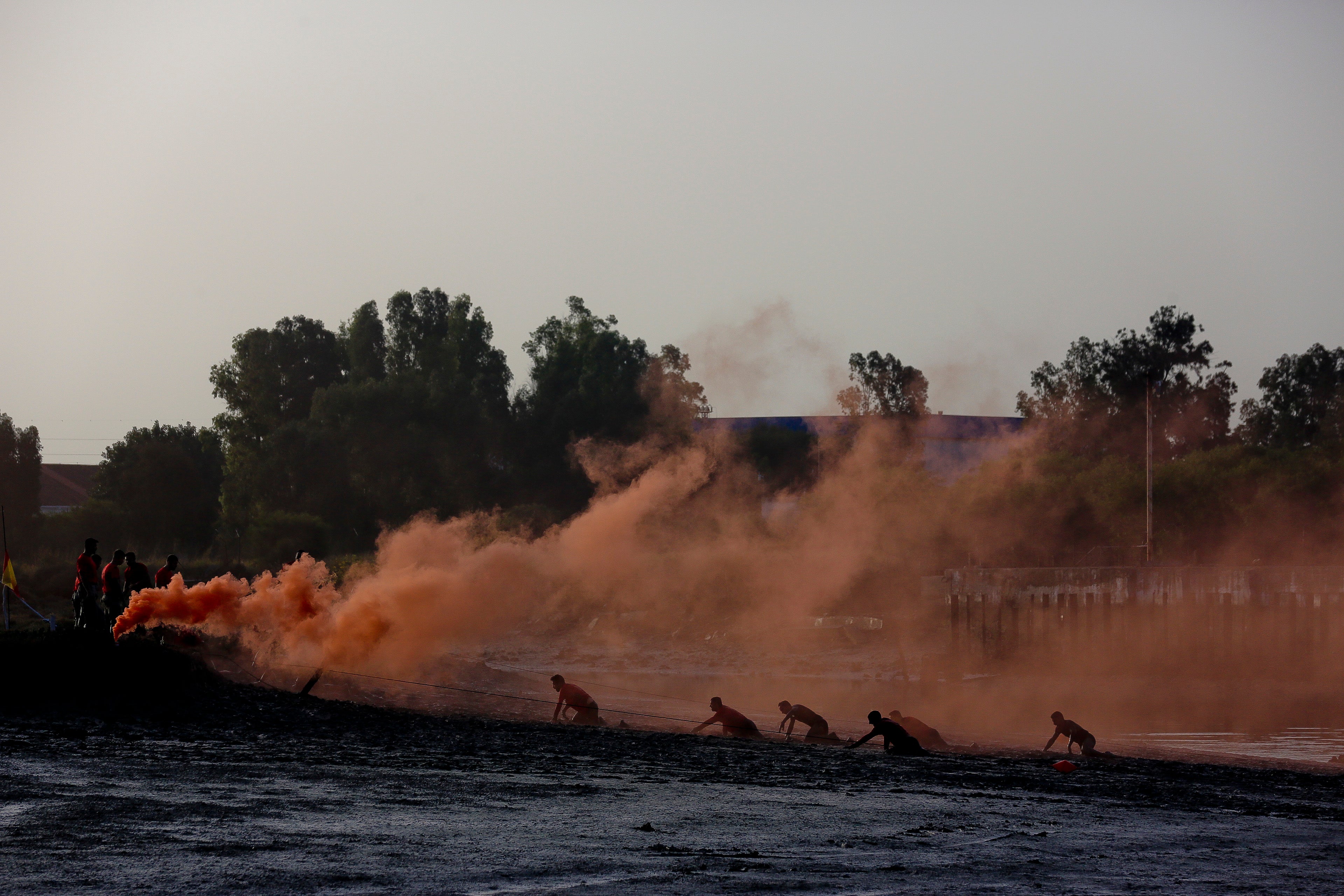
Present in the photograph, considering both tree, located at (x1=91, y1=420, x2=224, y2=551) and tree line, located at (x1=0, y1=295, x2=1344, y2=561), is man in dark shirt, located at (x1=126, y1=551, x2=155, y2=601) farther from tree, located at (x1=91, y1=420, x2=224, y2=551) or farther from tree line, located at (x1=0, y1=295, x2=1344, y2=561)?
tree, located at (x1=91, y1=420, x2=224, y2=551)

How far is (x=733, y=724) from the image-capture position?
2464cm

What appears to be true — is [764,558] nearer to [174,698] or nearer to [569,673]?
[569,673]

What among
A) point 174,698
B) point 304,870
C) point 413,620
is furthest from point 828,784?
point 413,620

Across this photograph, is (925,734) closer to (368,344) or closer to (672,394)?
(672,394)

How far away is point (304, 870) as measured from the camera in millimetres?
10531

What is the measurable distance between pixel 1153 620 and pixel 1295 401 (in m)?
55.2

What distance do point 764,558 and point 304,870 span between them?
Answer: 45028mm

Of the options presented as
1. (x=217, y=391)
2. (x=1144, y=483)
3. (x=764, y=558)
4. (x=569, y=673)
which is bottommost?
(x=569, y=673)

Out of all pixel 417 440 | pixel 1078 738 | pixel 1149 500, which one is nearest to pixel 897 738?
pixel 1078 738

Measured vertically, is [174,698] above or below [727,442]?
below

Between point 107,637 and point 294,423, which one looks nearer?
point 107,637

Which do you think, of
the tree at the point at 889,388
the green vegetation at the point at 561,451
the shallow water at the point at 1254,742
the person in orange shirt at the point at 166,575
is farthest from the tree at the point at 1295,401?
the person in orange shirt at the point at 166,575

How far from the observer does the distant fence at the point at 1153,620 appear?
39.5 m

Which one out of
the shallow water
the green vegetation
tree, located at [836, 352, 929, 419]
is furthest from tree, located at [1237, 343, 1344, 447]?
the shallow water
